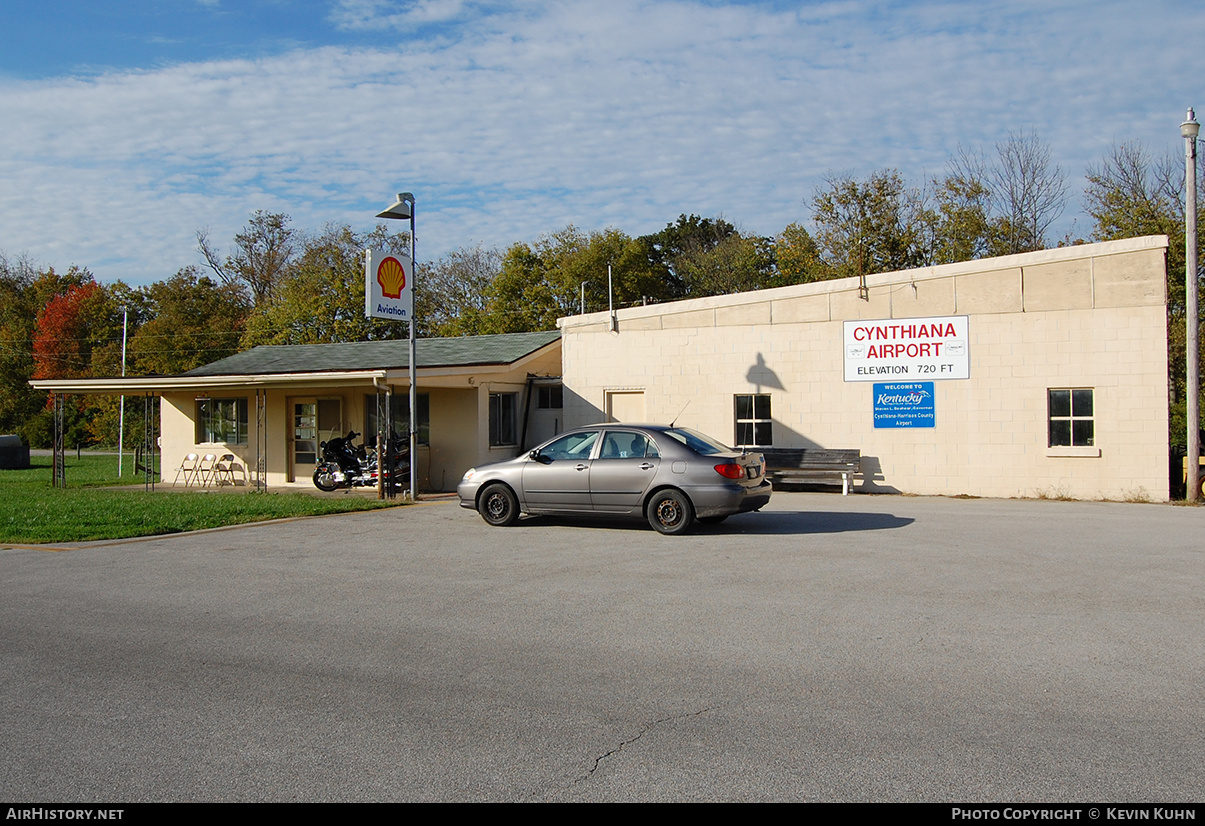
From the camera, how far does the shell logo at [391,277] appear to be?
18.2 meters

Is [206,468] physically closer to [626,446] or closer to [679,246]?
[626,446]

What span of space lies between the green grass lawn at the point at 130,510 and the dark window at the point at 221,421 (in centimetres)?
186

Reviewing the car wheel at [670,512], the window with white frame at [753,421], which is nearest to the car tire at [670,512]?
the car wheel at [670,512]

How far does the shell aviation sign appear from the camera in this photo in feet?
58.7

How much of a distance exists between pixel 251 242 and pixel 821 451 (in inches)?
1772

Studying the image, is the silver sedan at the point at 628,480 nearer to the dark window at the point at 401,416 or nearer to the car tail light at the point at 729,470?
the car tail light at the point at 729,470

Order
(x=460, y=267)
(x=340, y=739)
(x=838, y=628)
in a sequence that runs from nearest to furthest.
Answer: (x=340, y=739) < (x=838, y=628) < (x=460, y=267)

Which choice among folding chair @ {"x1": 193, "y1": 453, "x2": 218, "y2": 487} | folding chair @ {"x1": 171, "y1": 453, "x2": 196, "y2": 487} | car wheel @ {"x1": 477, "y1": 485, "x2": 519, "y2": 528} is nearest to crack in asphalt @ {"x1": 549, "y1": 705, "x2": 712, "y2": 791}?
car wheel @ {"x1": 477, "y1": 485, "x2": 519, "y2": 528}

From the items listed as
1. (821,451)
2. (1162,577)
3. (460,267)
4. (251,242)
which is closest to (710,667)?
(1162,577)

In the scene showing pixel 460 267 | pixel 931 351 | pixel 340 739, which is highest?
pixel 460 267

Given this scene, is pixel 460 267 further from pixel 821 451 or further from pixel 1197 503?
pixel 1197 503

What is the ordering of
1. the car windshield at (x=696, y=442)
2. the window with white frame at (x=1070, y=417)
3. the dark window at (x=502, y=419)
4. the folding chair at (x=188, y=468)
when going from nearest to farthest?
the car windshield at (x=696, y=442) → the window with white frame at (x=1070, y=417) → the dark window at (x=502, y=419) → the folding chair at (x=188, y=468)

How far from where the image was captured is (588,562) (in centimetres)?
1054

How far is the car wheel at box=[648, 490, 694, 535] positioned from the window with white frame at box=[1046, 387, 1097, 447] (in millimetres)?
9280
